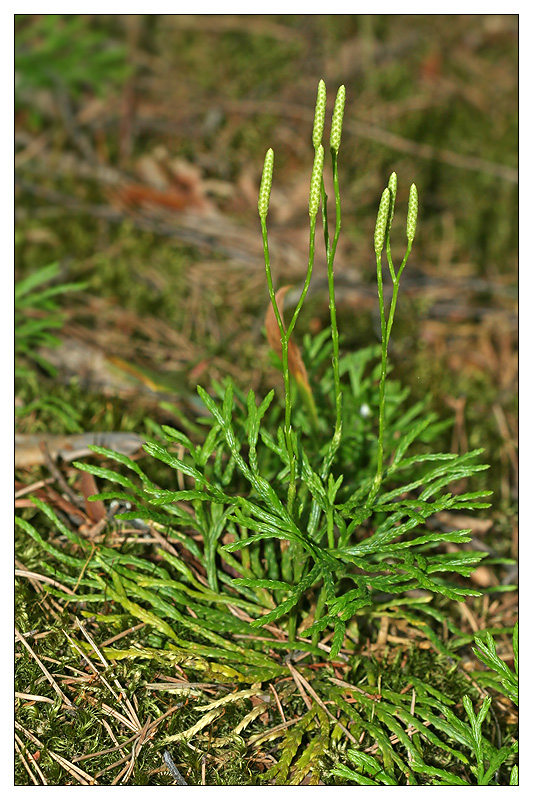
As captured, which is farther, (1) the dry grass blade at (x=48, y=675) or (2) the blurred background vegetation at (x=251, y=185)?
(2) the blurred background vegetation at (x=251, y=185)

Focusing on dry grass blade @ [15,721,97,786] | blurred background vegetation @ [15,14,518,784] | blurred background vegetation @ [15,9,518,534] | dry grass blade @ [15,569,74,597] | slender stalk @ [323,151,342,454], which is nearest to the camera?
slender stalk @ [323,151,342,454]

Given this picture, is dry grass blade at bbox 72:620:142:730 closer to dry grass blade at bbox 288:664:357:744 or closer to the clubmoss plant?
the clubmoss plant

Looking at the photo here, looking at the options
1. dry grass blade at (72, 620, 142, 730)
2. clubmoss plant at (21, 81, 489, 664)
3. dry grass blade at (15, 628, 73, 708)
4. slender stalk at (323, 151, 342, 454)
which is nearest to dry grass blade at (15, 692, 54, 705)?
dry grass blade at (15, 628, 73, 708)

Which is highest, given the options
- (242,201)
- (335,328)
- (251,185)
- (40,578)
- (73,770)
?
(251,185)

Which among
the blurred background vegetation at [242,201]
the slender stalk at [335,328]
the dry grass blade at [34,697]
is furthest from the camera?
the blurred background vegetation at [242,201]

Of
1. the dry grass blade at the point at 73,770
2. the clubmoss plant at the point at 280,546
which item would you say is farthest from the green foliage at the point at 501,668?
the dry grass blade at the point at 73,770

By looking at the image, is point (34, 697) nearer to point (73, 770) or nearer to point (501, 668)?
point (73, 770)

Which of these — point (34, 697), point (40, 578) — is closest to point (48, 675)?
point (34, 697)

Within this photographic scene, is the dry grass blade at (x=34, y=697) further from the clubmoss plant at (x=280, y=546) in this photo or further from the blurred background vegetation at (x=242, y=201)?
the blurred background vegetation at (x=242, y=201)
